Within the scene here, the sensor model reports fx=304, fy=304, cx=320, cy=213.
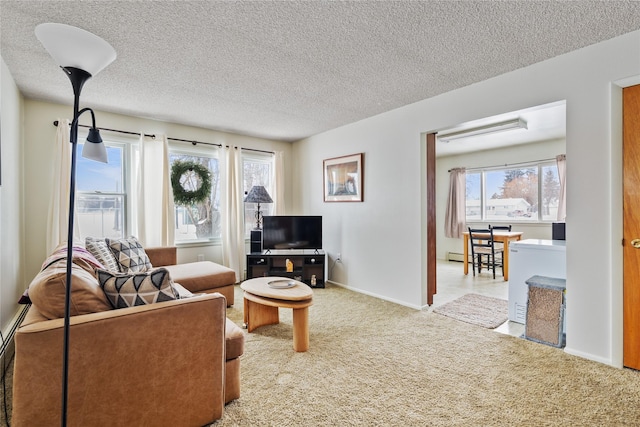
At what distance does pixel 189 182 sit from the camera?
14.0 feet

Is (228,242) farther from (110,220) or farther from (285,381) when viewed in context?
(285,381)

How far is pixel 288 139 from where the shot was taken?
5.17m

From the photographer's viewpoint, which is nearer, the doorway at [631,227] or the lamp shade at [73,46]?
the lamp shade at [73,46]

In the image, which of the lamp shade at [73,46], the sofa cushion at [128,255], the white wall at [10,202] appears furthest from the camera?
the sofa cushion at [128,255]

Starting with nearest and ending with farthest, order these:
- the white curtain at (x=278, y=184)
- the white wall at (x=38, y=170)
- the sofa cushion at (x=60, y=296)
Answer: the sofa cushion at (x=60, y=296)
the white wall at (x=38, y=170)
the white curtain at (x=278, y=184)

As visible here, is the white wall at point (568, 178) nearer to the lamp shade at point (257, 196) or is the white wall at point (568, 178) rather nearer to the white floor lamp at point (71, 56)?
the lamp shade at point (257, 196)

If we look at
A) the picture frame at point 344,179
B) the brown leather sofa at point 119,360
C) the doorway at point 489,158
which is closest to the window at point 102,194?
the brown leather sofa at point 119,360

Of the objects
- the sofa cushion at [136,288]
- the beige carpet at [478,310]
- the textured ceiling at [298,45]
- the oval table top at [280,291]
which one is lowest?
the beige carpet at [478,310]

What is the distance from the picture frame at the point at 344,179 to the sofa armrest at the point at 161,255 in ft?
7.38

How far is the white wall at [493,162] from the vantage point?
17.5 feet

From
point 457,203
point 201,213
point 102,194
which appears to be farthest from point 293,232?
point 457,203

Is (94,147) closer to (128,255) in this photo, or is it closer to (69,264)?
(69,264)

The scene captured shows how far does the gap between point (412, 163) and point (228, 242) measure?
9.27ft

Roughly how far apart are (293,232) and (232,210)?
3.22 feet
